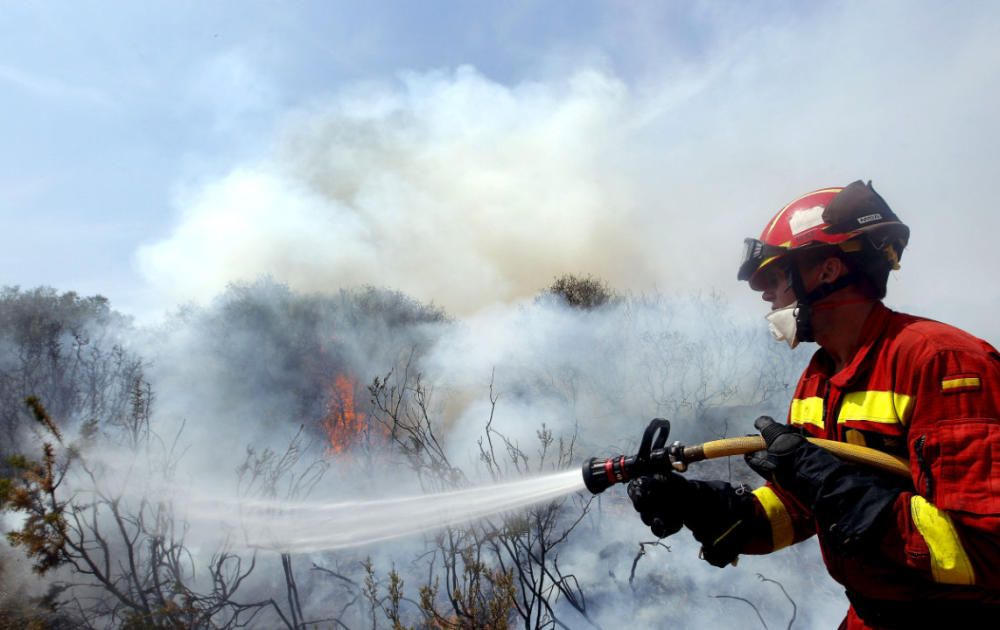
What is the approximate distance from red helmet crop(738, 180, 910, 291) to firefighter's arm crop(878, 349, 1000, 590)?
1.81ft

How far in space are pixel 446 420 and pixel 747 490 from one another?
1616cm

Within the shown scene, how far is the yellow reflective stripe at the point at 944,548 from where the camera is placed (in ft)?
4.42

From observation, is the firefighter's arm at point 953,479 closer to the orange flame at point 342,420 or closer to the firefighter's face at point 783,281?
the firefighter's face at point 783,281

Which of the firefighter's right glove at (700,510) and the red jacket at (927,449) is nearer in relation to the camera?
Answer: the red jacket at (927,449)

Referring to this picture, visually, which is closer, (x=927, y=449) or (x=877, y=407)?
(x=927, y=449)

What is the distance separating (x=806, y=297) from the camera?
1.98m

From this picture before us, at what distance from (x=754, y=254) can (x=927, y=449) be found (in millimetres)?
912

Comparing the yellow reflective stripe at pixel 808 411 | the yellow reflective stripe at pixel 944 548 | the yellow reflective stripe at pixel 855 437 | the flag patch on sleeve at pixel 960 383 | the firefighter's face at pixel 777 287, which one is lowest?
the yellow reflective stripe at pixel 944 548

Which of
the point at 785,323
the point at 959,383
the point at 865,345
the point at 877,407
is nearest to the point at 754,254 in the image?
the point at 785,323

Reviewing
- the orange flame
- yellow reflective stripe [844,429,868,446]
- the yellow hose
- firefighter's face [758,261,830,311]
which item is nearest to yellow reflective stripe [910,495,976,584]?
the yellow hose

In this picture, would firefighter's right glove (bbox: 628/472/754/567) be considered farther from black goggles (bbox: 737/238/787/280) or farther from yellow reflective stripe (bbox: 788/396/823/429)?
black goggles (bbox: 737/238/787/280)

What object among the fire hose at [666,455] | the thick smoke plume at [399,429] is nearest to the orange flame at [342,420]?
the thick smoke plume at [399,429]

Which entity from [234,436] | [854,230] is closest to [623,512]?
[854,230]

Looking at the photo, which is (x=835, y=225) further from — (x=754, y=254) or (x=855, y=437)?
(x=855, y=437)
